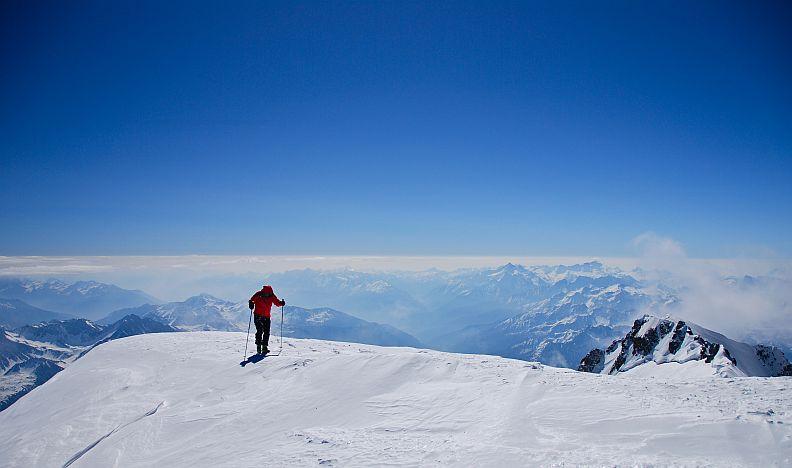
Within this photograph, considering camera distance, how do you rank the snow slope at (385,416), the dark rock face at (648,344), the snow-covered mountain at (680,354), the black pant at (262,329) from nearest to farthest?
the snow slope at (385,416) < the black pant at (262,329) < the snow-covered mountain at (680,354) < the dark rock face at (648,344)

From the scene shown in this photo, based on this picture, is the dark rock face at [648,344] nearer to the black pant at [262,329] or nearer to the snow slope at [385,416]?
the snow slope at [385,416]

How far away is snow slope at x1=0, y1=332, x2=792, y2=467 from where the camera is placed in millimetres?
6555

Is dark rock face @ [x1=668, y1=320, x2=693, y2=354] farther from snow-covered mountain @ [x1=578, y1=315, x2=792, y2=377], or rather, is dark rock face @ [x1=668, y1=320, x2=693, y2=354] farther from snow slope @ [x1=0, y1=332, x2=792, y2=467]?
snow slope @ [x1=0, y1=332, x2=792, y2=467]

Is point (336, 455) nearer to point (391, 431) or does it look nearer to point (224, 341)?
point (391, 431)

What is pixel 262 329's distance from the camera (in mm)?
16062

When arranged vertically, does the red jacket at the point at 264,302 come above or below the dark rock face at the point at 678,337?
above

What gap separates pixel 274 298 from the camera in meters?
16.8

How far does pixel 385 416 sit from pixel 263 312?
9.39 m

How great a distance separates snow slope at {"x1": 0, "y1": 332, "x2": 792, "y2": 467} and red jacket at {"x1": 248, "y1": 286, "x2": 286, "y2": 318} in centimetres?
248

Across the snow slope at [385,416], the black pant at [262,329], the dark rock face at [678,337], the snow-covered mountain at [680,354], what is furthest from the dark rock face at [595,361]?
the snow slope at [385,416]

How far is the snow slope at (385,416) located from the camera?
655 centimetres

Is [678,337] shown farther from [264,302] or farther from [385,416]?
[385,416]

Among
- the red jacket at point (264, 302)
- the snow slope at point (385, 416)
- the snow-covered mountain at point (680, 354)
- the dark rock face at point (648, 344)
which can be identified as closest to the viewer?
the snow slope at point (385, 416)

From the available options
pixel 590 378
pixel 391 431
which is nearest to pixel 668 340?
pixel 590 378
